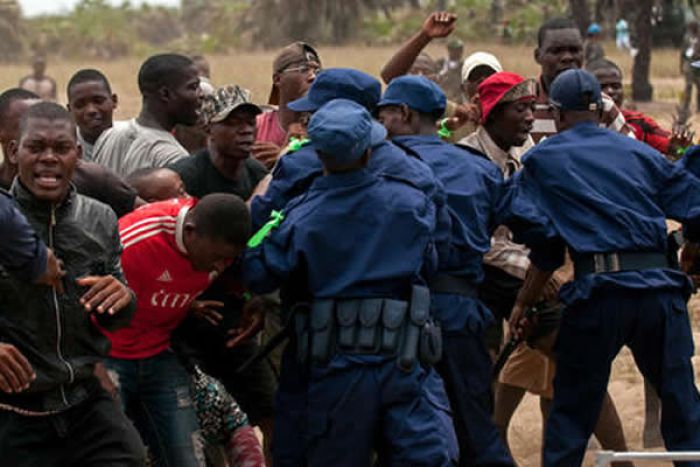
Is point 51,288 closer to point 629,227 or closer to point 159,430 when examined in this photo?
point 159,430

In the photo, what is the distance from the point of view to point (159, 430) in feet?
20.5

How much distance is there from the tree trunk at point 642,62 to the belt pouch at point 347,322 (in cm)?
2317

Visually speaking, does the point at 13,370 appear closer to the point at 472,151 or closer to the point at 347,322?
the point at 347,322

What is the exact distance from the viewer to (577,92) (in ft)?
22.6

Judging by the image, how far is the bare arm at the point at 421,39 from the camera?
783 centimetres

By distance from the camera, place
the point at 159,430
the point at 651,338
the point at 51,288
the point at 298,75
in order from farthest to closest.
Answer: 1. the point at 298,75
2. the point at 651,338
3. the point at 159,430
4. the point at 51,288

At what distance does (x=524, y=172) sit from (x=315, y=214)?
1.40m

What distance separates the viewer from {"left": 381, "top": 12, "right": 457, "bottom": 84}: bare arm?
7.83 meters

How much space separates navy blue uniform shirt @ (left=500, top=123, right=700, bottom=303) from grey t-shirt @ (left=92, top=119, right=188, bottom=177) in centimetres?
166

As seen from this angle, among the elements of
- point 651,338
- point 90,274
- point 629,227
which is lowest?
point 651,338

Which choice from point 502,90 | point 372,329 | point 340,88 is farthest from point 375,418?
point 502,90

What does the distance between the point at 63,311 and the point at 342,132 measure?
119 cm

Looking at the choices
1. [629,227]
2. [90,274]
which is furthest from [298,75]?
[90,274]

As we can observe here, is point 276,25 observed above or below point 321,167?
below
